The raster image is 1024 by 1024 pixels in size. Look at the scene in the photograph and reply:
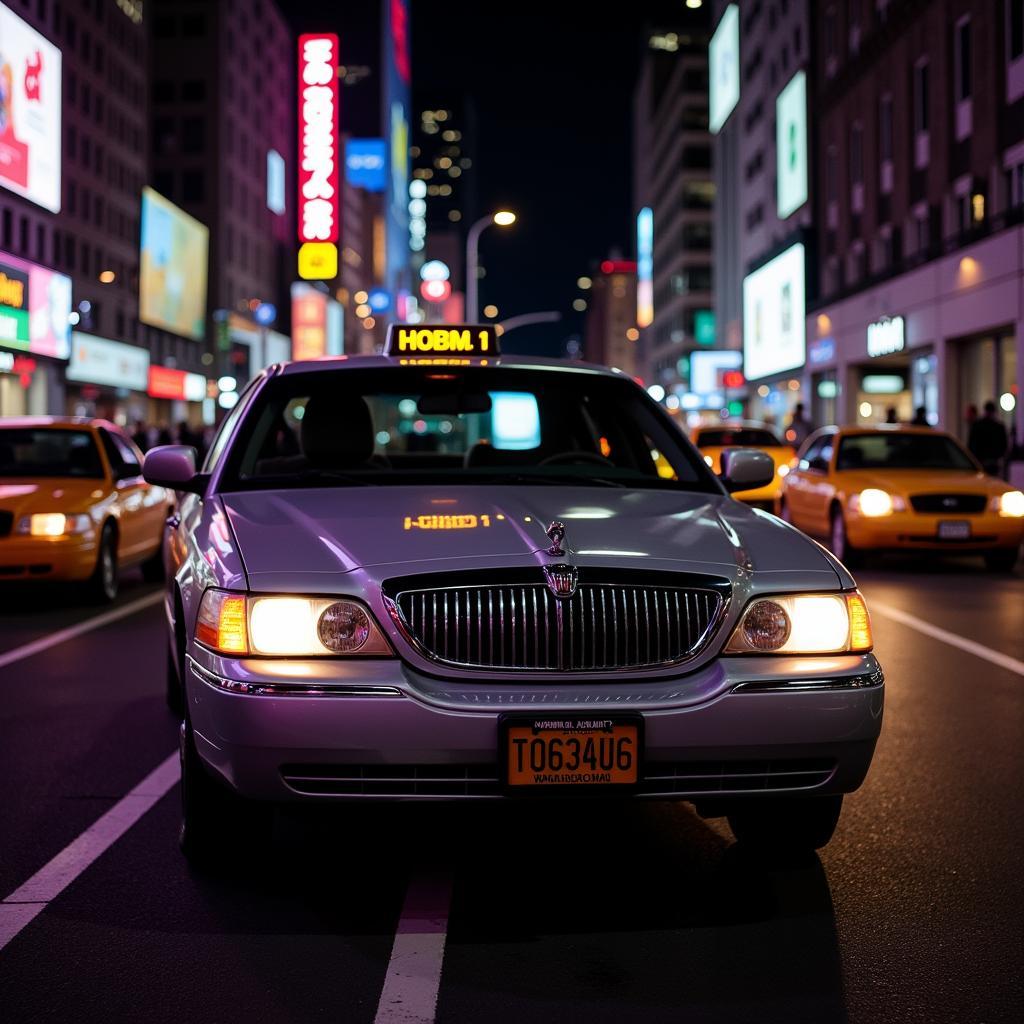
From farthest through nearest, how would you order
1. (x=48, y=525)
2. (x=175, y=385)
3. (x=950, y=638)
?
(x=175, y=385) → (x=48, y=525) → (x=950, y=638)

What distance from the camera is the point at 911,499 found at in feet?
52.1

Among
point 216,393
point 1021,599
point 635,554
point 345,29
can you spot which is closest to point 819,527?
point 1021,599

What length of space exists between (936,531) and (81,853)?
12.1 meters

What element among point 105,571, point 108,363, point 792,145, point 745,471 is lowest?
point 105,571

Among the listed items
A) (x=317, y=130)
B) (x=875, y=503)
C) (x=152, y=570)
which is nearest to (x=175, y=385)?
(x=317, y=130)

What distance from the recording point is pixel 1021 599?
13328 millimetres

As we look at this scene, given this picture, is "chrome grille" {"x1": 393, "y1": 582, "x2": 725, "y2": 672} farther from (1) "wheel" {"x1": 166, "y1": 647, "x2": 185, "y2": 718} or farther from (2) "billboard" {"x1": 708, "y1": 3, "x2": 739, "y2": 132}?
(2) "billboard" {"x1": 708, "y1": 3, "x2": 739, "y2": 132}

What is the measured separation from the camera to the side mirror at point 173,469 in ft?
20.0

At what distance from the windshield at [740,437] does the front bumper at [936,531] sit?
36.0 feet

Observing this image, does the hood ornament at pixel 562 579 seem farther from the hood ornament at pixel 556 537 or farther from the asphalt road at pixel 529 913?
the asphalt road at pixel 529 913

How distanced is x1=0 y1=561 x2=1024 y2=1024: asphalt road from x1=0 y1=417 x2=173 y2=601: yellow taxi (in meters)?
5.88

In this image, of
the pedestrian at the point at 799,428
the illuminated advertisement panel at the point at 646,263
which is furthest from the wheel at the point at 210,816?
the illuminated advertisement panel at the point at 646,263

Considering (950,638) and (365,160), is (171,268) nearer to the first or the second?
(365,160)

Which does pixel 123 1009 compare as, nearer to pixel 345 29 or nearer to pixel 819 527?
pixel 819 527
